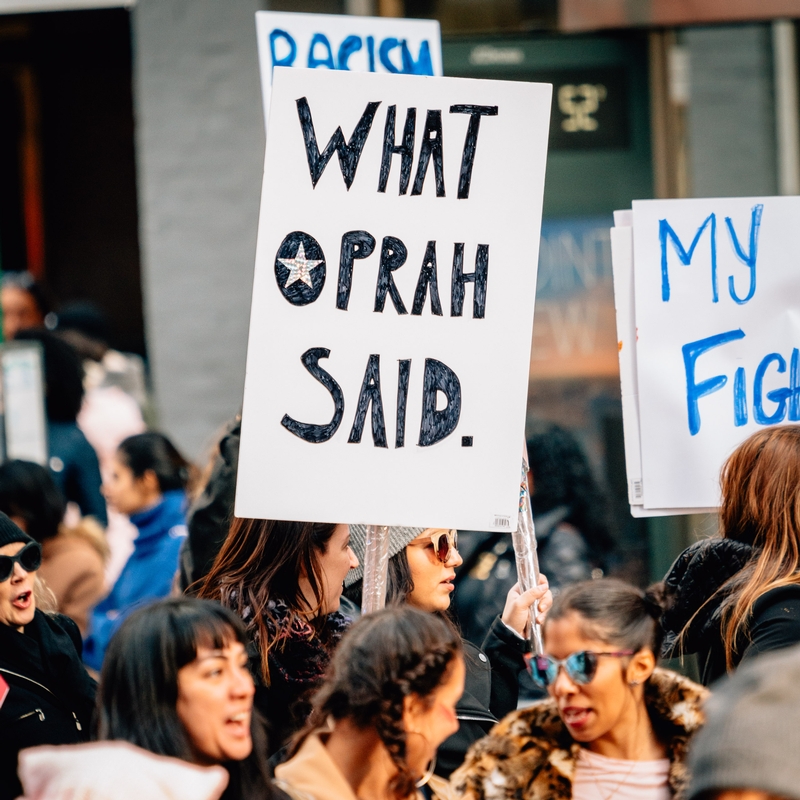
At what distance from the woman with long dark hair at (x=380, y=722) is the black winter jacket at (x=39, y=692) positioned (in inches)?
32.6

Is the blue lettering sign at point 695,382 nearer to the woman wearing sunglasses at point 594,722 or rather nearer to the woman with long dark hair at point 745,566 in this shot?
the woman with long dark hair at point 745,566

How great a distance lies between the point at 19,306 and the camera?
25.2 ft

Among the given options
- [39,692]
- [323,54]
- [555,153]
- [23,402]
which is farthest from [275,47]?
[555,153]

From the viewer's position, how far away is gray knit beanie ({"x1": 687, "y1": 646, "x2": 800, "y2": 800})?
163cm

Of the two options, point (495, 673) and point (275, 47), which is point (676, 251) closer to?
point (495, 673)

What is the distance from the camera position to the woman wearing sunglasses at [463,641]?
3.12m

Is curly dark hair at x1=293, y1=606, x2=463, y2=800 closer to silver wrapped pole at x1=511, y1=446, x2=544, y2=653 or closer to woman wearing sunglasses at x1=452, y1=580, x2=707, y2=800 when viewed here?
woman wearing sunglasses at x1=452, y1=580, x2=707, y2=800

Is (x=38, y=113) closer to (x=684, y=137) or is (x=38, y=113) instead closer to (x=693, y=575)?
(x=684, y=137)

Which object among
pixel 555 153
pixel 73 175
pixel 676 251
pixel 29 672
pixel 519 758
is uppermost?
pixel 73 175

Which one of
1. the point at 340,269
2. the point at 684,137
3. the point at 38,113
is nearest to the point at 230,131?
the point at 684,137

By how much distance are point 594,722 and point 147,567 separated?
131 inches

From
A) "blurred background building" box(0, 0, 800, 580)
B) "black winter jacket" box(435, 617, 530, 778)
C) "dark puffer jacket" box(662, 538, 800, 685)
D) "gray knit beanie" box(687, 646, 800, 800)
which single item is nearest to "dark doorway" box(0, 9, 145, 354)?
"blurred background building" box(0, 0, 800, 580)

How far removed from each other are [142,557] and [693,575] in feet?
10.5

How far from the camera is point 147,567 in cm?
571
